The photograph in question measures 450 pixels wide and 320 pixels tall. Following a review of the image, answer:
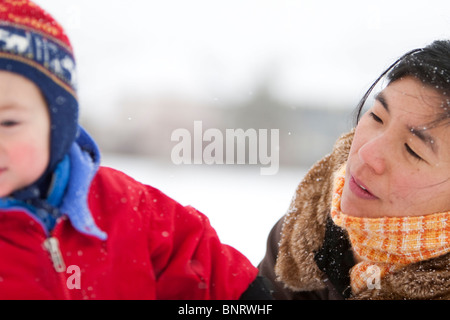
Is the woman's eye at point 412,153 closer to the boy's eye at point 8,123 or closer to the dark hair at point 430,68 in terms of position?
the dark hair at point 430,68

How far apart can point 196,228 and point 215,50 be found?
1.75 m

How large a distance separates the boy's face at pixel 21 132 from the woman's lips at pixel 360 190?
0.55 metres

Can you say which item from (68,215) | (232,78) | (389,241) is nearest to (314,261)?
(389,241)

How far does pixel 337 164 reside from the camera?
1.15 m

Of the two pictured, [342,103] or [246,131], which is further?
[342,103]

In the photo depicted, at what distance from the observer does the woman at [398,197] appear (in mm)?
860

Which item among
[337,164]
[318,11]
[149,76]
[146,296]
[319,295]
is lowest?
[319,295]

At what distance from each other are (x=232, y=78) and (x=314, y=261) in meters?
1.26

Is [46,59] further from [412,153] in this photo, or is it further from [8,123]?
[412,153]

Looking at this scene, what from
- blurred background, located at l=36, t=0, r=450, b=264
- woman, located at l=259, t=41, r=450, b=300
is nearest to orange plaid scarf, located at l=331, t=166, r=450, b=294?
woman, located at l=259, t=41, r=450, b=300

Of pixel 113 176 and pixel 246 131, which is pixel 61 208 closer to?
pixel 113 176

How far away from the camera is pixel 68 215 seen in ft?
2.37

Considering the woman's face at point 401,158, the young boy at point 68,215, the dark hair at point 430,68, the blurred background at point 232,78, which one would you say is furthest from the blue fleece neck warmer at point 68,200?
the dark hair at point 430,68

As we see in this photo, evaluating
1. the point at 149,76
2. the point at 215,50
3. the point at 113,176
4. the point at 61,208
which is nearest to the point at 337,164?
the point at 113,176
